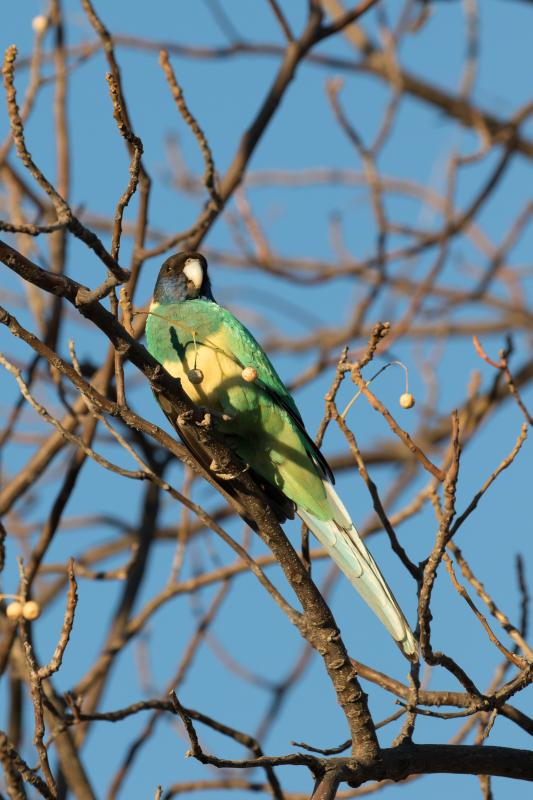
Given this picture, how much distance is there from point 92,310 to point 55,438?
212cm

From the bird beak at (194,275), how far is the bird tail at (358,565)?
111 cm

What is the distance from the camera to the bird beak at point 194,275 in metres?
4.59

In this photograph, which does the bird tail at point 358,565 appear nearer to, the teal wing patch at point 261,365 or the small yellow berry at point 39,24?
the teal wing patch at point 261,365

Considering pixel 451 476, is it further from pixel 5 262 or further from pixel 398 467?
pixel 398 467

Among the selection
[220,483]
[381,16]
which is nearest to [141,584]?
[220,483]

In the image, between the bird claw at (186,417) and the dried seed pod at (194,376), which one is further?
the dried seed pod at (194,376)

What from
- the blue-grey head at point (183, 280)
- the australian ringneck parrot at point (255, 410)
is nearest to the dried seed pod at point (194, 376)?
the australian ringneck parrot at point (255, 410)

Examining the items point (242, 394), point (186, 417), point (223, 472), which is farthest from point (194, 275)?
point (186, 417)

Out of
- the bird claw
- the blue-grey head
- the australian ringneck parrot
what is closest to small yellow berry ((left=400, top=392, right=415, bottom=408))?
the bird claw

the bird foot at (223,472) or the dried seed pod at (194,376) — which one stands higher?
the dried seed pod at (194,376)

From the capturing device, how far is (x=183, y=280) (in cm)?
465

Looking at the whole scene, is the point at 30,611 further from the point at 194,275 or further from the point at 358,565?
the point at 194,275

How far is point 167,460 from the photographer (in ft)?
17.2

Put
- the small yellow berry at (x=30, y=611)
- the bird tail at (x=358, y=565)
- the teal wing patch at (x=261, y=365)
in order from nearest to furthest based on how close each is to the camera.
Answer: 1. the small yellow berry at (x=30, y=611)
2. the bird tail at (x=358, y=565)
3. the teal wing patch at (x=261, y=365)
